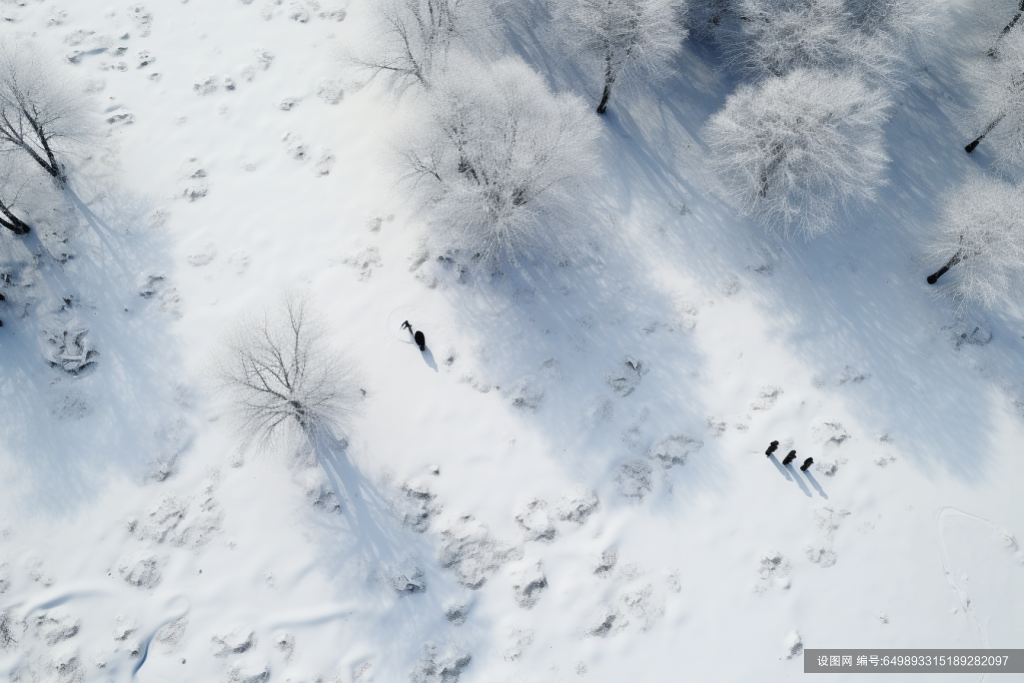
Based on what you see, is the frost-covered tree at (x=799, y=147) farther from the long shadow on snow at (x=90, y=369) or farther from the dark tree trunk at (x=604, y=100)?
the long shadow on snow at (x=90, y=369)

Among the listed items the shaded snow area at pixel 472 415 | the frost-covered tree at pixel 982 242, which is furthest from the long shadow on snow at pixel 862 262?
the frost-covered tree at pixel 982 242

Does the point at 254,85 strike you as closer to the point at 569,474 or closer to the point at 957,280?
the point at 569,474

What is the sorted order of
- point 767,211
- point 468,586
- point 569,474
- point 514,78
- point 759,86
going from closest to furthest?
point 468,586, point 569,474, point 514,78, point 767,211, point 759,86

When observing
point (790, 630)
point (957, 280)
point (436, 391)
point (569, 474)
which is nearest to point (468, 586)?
point (569, 474)

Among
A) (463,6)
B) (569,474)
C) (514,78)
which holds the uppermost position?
(463,6)

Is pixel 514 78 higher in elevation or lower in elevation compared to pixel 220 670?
higher

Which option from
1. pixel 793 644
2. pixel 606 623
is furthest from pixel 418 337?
pixel 793 644

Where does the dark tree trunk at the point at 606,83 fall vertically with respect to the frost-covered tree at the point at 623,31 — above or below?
below
